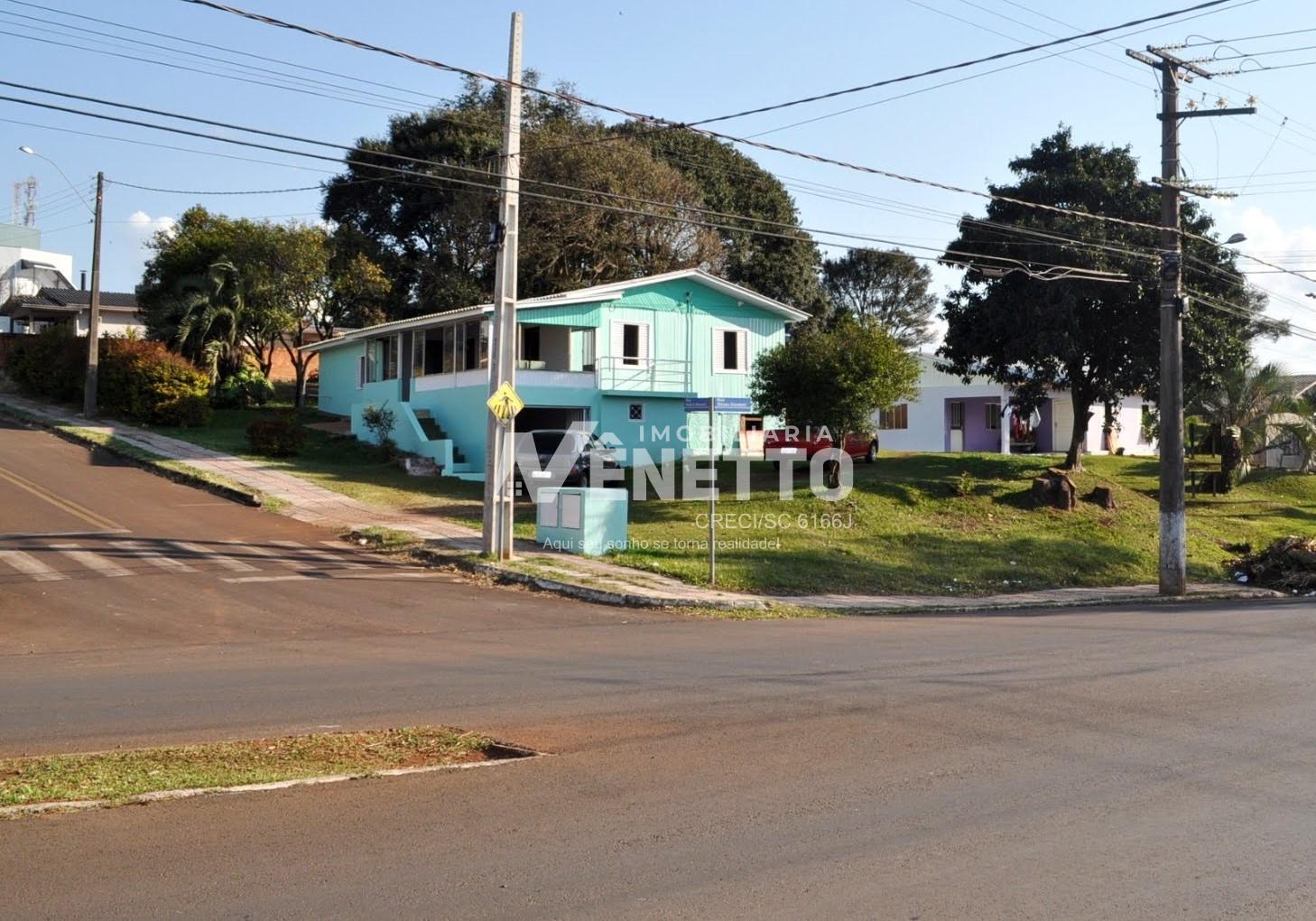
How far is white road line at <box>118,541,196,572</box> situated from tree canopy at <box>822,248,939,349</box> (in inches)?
2585

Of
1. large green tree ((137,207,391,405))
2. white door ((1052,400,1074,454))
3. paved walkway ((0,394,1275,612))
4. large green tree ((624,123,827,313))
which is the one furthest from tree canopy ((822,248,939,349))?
paved walkway ((0,394,1275,612))

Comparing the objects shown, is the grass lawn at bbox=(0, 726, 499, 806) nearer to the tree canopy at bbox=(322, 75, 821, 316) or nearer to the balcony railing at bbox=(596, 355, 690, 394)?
the balcony railing at bbox=(596, 355, 690, 394)

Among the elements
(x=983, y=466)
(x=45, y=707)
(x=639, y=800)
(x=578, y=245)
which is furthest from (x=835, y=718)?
(x=578, y=245)

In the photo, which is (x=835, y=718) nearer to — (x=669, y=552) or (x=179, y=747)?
(x=179, y=747)

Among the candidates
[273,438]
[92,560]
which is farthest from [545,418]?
[92,560]

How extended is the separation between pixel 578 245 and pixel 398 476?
17872 millimetres

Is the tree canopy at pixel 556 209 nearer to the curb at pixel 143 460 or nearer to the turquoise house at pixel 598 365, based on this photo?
the turquoise house at pixel 598 365

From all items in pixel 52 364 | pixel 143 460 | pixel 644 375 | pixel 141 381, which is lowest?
pixel 143 460

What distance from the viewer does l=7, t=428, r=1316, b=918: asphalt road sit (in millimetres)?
5504

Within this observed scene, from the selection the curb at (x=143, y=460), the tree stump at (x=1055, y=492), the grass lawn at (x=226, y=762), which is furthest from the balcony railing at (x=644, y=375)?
the grass lawn at (x=226, y=762)

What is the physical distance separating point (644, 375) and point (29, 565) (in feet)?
71.2

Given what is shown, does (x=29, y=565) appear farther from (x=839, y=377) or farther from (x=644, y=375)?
(x=644, y=375)

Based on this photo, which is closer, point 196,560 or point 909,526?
point 196,560

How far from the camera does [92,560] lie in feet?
62.7
